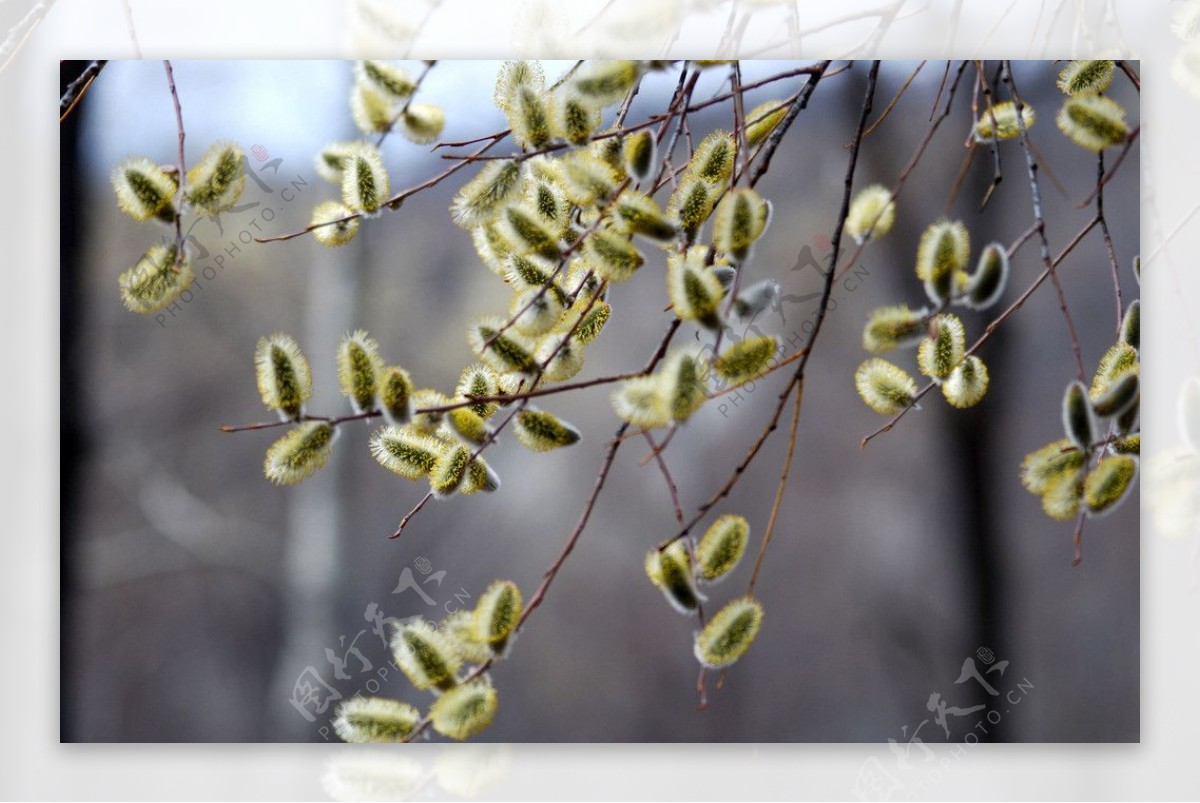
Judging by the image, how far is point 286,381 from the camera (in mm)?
738

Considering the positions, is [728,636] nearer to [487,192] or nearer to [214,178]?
[487,192]

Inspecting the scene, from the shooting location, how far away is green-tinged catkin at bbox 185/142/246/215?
755 millimetres

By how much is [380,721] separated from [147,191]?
1.43 feet

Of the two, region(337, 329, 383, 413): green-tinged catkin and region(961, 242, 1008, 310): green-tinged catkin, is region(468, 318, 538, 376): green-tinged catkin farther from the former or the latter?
region(961, 242, 1008, 310): green-tinged catkin

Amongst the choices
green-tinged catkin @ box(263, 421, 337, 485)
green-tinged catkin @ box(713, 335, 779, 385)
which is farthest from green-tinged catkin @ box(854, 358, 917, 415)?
green-tinged catkin @ box(263, 421, 337, 485)

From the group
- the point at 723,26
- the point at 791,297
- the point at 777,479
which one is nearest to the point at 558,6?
the point at 723,26

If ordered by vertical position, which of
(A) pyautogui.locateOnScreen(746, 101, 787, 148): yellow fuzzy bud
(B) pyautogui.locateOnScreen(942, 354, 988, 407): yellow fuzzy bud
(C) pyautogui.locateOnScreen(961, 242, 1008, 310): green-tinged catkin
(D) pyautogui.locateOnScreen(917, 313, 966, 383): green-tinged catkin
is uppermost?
(A) pyautogui.locateOnScreen(746, 101, 787, 148): yellow fuzzy bud

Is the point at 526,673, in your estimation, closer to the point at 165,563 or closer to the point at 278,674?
the point at 278,674

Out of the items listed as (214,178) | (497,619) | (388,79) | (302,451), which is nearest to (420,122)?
(388,79)

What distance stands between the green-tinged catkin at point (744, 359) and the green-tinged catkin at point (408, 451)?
245mm

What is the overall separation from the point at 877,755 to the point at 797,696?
0.53ft

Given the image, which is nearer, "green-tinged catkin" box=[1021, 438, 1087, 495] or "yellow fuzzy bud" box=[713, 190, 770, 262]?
"yellow fuzzy bud" box=[713, 190, 770, 262]

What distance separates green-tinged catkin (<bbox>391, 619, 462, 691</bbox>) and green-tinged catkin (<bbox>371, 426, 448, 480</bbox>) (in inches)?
4.9

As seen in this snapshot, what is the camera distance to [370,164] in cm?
80
